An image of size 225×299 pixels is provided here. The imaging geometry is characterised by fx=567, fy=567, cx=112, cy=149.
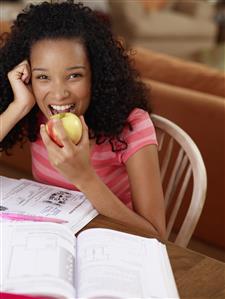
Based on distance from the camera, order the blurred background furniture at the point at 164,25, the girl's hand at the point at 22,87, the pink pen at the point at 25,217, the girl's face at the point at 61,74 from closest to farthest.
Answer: the pink pen at the point at 25,217
the girl's face at the point at 61,74
the girl's hand at the point at 22,87
the blurred background furniture at the point at 164,25

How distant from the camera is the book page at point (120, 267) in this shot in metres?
0.84

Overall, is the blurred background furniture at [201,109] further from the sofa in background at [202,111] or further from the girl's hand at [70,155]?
the girl's hand at [70,155]

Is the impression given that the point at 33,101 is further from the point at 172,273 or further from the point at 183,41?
the point at 183,41

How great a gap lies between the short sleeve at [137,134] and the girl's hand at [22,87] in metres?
0.24

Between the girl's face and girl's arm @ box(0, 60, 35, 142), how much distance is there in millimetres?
68

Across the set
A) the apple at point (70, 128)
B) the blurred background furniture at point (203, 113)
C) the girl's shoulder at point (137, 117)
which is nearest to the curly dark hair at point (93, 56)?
the girl's shoulder at point (137, 117)

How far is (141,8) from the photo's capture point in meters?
5.07

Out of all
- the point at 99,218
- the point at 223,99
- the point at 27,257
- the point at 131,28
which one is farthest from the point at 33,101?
the point at 131,28

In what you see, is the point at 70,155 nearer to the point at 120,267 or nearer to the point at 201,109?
the point at 120,267

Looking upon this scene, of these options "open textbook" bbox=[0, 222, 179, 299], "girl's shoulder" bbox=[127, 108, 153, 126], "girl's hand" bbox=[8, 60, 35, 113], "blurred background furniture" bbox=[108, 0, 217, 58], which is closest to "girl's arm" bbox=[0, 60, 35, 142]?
"girl's hand" bbox=[8, 60, 35, 113]

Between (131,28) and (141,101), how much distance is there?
3643mm

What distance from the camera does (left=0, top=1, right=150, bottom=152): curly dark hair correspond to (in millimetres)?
1274

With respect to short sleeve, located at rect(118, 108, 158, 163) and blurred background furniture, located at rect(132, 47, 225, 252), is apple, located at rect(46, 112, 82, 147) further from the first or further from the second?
blurred background furniture, located at rect(132, 47, 225, 252)

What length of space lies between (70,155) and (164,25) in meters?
4.11
